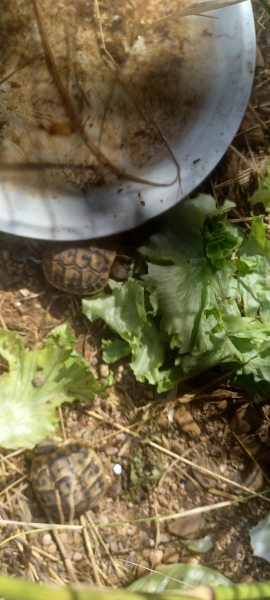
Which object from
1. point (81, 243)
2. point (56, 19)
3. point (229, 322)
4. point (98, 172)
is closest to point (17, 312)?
point (81, 243)

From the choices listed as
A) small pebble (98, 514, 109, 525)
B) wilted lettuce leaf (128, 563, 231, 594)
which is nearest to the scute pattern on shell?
small pebble (98, 514, 109, 525)

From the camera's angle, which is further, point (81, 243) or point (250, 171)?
point (250, 171)

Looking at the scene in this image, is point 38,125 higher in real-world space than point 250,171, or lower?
higher

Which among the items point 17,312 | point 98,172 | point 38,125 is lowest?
point 17,312

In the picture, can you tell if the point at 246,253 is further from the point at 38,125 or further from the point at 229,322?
the point at 38,125

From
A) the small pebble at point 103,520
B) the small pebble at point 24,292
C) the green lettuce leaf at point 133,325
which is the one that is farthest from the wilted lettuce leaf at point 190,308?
the small pebble at point 103,520

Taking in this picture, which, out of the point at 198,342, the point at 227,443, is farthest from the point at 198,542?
the point at 198,342

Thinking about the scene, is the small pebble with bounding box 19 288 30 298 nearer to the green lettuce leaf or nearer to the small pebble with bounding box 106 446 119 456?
the green lettuce leaf
